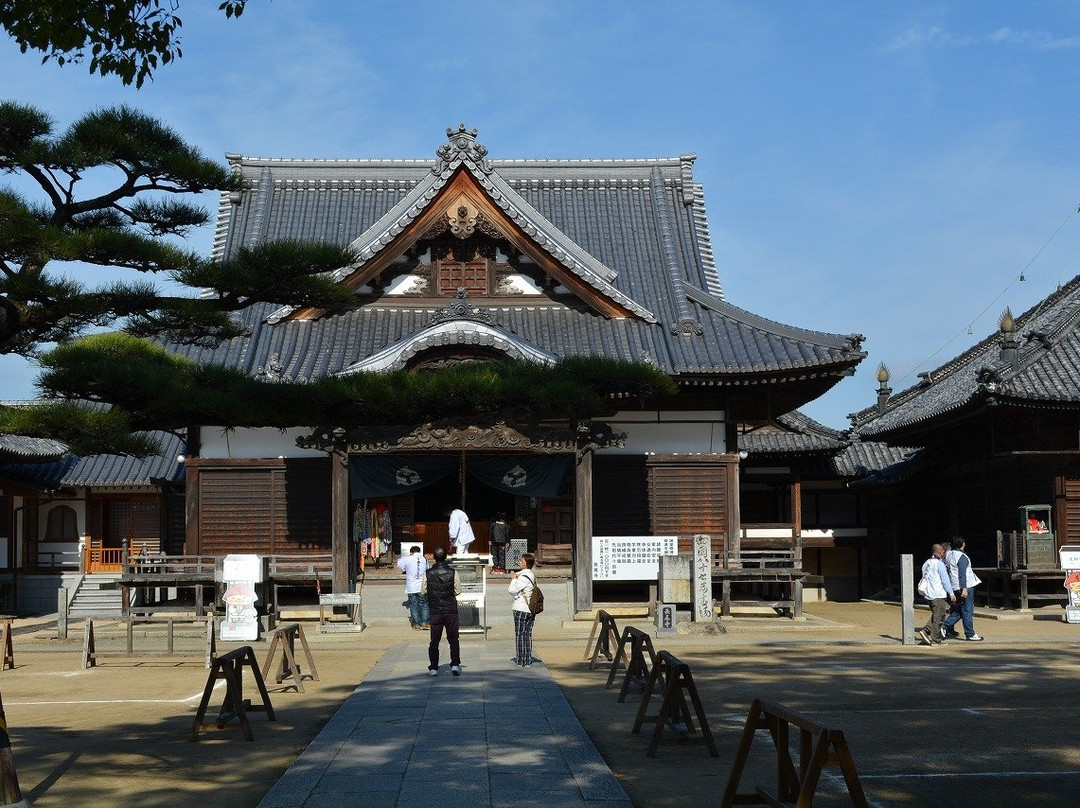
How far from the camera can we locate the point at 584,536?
80.2 ft

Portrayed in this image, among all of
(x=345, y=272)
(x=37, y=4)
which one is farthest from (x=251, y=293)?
(x=345, y=272)

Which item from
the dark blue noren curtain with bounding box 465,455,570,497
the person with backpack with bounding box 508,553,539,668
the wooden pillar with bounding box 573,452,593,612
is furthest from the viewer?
the dark blue noren curtain with bounding box 465,455,570,497

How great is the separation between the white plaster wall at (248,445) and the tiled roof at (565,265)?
1.54 m

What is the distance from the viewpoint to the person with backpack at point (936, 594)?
20844 millimetres

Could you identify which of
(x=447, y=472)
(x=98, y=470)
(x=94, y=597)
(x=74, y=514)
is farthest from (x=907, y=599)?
(x=74, y=514)

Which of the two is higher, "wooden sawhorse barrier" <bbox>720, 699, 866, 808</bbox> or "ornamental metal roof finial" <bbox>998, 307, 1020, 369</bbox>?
"ornamental metal roof finial" <bbox>998, 307, 1020, 369</bbox>

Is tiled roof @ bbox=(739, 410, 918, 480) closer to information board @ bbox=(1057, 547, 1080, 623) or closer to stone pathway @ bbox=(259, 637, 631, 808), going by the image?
information board @ bbox=(1057, 547, 1080, 623)

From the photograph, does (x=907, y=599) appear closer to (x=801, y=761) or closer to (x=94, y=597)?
(x=801, y=761)

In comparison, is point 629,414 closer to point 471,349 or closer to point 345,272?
point 471,349

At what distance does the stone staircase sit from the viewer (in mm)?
31406

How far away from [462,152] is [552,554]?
918 cm

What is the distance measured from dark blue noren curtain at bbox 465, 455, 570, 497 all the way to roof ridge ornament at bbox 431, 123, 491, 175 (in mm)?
6545

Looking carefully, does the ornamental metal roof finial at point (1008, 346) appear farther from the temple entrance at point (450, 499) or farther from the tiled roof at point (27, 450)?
the tiled roof at point (27, 450)

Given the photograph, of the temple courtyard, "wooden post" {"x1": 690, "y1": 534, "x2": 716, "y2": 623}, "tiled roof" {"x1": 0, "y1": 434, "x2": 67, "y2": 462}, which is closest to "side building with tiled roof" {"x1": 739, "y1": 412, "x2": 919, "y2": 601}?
"wooden post" {"x1": 690, "y1": 534, "x2": 716, "y2": 623}
